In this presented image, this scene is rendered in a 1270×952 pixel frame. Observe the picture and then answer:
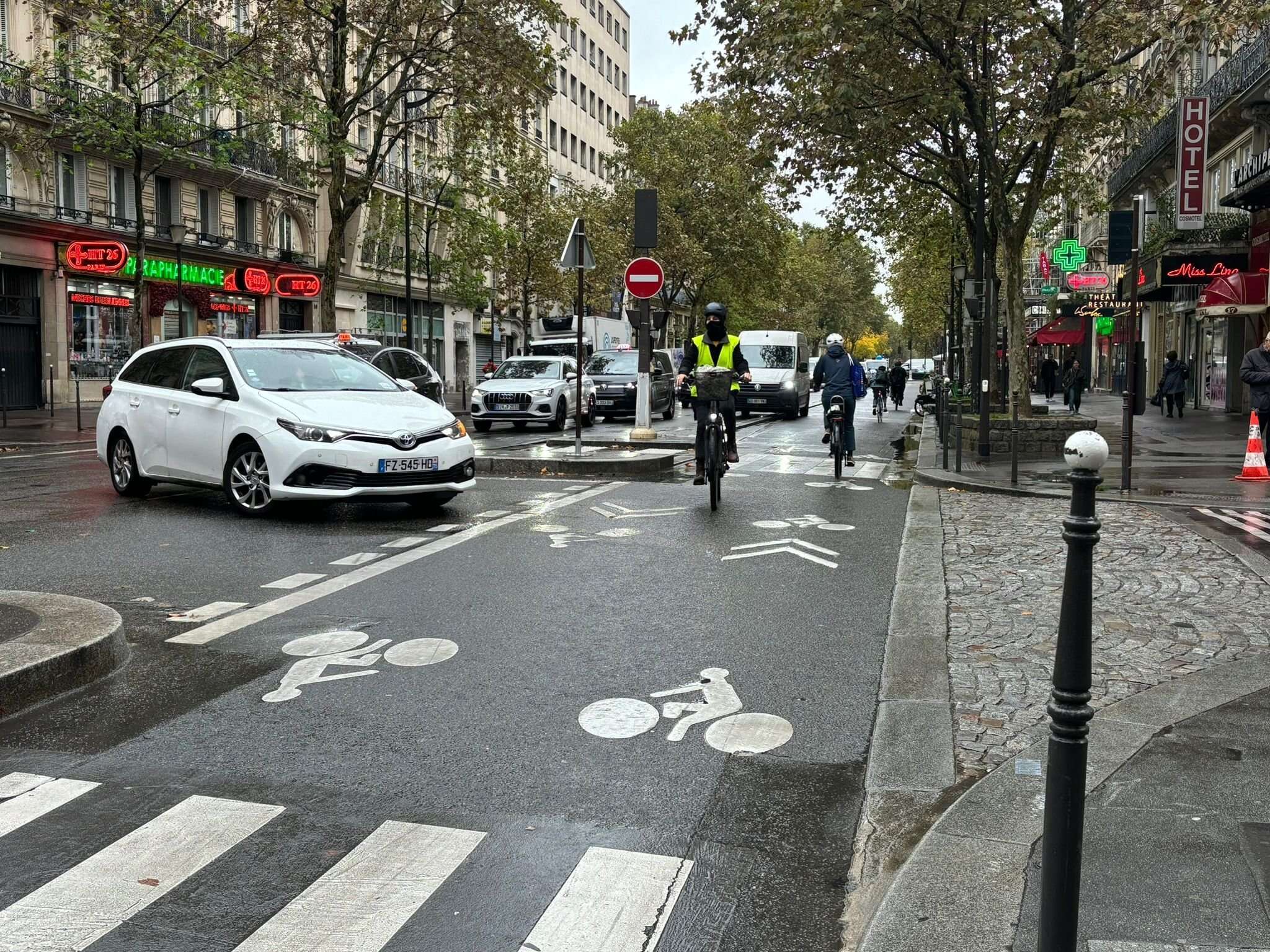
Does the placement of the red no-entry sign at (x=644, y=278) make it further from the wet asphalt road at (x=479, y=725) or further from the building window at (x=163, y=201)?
the building window at (x=163, y=201)

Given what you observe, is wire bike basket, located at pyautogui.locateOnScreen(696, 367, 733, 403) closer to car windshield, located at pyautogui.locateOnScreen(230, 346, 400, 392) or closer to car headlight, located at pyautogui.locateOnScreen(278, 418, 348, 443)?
car windshield, located at pyautogui.locateOnScreen(230, 346, 400, 392)

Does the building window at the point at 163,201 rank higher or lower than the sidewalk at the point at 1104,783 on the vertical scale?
higher

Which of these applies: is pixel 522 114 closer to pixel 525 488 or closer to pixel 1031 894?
pixel 525 488

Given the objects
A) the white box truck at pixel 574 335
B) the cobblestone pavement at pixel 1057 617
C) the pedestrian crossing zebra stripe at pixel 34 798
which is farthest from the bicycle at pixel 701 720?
the white box truck at pixel 574 335

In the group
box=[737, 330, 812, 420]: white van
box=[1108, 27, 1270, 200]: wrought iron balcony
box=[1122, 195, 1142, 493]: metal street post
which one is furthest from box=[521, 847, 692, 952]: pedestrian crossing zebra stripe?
box=[737, 330, 812, 420]: white van

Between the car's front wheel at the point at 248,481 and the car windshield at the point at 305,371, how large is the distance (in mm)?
626

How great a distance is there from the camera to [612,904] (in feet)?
10.6

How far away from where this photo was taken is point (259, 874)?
3398mm

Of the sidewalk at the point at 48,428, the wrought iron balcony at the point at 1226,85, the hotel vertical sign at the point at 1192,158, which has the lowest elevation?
the sidewalk at the point at 48,428

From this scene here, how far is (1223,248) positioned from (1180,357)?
35.7ft

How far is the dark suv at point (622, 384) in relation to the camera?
31078 mm

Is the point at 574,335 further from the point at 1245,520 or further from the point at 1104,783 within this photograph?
Result: the point at 1104,783

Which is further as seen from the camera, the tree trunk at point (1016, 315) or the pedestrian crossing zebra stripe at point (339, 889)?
the tree trunk at point (1016, 315)

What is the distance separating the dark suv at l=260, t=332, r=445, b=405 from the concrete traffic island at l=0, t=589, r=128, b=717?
1422cm
